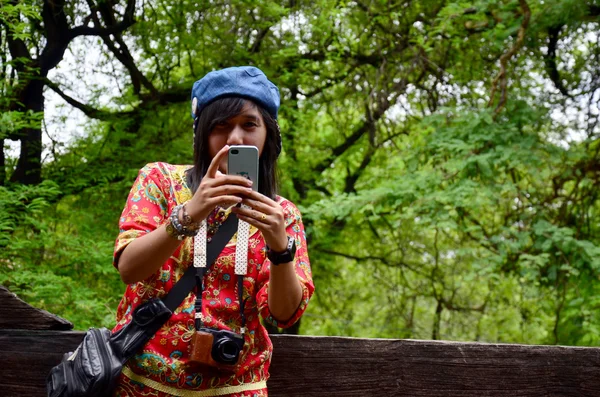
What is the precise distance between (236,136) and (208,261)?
0.93ft

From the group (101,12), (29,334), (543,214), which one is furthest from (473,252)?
(29,334)

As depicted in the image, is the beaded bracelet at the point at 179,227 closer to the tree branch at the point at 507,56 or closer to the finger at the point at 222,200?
the finger at the point at 222,200

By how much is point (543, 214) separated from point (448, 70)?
2.15m

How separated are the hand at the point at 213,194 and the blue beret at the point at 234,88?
25 centimetres

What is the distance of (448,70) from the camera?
7.39m

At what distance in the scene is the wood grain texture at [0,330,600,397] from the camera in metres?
1.79

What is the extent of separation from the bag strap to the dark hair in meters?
0.11

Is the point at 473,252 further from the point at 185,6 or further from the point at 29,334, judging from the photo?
the point at 29,334

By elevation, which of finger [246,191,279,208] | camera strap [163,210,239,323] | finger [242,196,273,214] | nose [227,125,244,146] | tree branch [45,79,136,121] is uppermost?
tree branch [45,79,136,121]

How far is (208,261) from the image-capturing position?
1425 mm

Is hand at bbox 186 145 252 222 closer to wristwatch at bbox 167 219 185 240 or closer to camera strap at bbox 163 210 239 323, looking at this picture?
wristwatch at bbox 167 219 185 240

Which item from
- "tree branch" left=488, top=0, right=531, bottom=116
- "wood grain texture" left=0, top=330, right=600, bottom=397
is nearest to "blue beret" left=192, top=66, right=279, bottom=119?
"wood grain texture" left=0, top=330, right=600, bottom=397

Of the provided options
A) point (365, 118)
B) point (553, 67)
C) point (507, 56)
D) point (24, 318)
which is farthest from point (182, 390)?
point (365, 118)

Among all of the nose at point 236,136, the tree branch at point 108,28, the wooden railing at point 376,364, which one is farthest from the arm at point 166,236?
the tree branch at point 108,28
